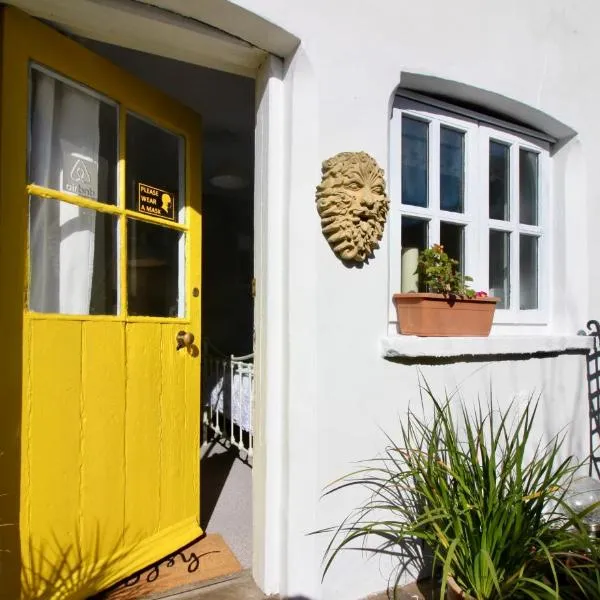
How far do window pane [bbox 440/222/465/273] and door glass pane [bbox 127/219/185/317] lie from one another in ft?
4.47

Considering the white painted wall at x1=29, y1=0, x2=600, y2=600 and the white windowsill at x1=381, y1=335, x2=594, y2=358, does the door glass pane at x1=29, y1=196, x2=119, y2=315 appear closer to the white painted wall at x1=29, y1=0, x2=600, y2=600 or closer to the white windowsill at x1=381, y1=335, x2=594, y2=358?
the white painted wall at x1=29, y1=0, x2=600, y2=600

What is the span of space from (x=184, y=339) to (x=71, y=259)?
613 mm

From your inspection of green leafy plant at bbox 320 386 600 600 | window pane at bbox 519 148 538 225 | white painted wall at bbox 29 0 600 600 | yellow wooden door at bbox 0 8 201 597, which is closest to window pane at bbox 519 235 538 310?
window pane at bbox 519 148 538 225

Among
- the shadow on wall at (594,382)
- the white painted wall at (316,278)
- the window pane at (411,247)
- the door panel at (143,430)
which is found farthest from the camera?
the shadow on wall at (594,382)

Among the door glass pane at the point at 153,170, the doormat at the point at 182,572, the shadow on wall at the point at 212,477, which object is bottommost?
the doormat at the point at 182,572

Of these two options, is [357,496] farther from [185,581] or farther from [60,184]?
[60,184]

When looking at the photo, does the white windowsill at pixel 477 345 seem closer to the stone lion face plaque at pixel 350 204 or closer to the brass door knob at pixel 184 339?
the stone lion face plaque at pixel 350 204

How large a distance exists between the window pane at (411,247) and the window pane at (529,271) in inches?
32.7

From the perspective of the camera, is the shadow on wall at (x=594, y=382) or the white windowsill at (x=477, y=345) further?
the shadow on wall at (x=594, y=382)

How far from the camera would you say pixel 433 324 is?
210 cm

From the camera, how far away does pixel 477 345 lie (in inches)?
85.5

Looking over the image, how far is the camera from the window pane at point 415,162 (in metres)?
2.31

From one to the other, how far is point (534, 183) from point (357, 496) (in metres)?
2.14

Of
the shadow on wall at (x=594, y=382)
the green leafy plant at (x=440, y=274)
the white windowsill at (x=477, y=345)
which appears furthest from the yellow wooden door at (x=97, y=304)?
the shadow on wall at (x=594, y=382)
